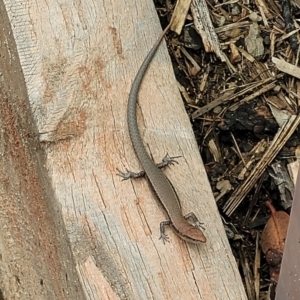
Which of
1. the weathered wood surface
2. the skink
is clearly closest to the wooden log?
the weathered wood surface

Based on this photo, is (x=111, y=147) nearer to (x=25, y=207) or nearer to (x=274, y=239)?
(x=25, y=207)

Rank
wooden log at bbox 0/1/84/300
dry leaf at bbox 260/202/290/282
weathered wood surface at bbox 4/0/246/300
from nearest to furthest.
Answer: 1. weathered wood surface at bbox 4/0/246/300
2. wooden log at bbox 0/1/84/300
3. dry leaf at bbox 260/202/290/282

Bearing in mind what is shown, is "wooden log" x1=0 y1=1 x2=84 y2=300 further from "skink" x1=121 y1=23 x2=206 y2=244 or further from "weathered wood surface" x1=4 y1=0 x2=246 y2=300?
"skink" x1=121 y1=23 x2=206 y2=244

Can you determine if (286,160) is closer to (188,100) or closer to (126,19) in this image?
(188,100)

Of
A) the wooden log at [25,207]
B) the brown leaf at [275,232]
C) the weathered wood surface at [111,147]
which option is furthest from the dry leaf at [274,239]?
the wooden log at [25,207]

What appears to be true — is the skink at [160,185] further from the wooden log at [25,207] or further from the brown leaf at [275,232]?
the brown leaf at [275,232]

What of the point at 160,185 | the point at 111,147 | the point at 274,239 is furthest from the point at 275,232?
the point at 111,147
